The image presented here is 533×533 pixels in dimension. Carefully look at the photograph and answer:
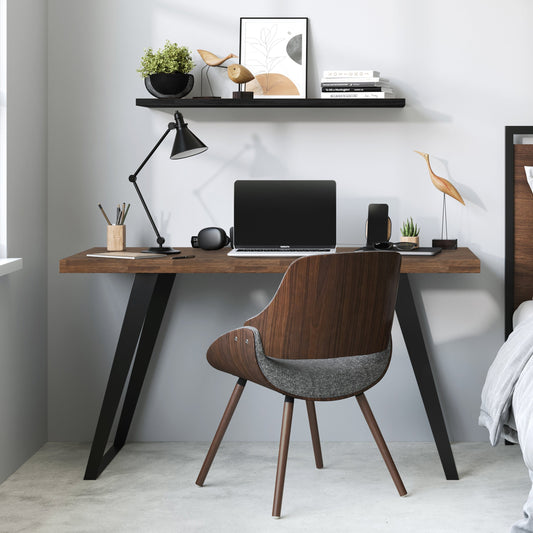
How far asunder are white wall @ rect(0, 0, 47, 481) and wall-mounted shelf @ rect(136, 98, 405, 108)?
468 millimetres

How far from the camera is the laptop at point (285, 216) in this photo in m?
2.92

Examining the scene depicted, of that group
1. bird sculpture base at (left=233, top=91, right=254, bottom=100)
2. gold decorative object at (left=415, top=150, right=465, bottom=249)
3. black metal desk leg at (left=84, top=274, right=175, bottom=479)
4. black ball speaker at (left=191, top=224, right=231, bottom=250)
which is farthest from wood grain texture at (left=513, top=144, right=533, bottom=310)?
black metal desk leg at (left=84, top=274, right=175, bottom=479)

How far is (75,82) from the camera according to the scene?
3.14m

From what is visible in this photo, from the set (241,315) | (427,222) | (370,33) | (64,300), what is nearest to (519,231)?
(427,222)

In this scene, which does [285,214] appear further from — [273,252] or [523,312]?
[523,312]

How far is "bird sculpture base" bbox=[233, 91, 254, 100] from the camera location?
2.98 meters

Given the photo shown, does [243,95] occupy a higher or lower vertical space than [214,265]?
higher

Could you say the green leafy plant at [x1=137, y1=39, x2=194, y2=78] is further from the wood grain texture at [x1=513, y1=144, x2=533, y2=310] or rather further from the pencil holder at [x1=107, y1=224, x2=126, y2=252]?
the wood grain texture at [x1=513, y1=144, x2=533, y2=310]

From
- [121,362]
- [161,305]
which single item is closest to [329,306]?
[121,362]

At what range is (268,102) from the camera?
297 centimetres

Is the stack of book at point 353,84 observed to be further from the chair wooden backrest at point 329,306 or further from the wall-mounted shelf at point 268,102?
the chair wooden backrest at point 329,306

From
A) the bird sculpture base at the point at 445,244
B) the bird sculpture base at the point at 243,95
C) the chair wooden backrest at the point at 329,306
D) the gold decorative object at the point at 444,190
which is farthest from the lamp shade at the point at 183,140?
the bird sculpture base at the point at 445,244

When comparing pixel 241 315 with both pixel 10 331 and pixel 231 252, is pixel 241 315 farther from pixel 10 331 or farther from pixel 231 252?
pixel 10 331

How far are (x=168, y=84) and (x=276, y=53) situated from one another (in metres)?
0.50
